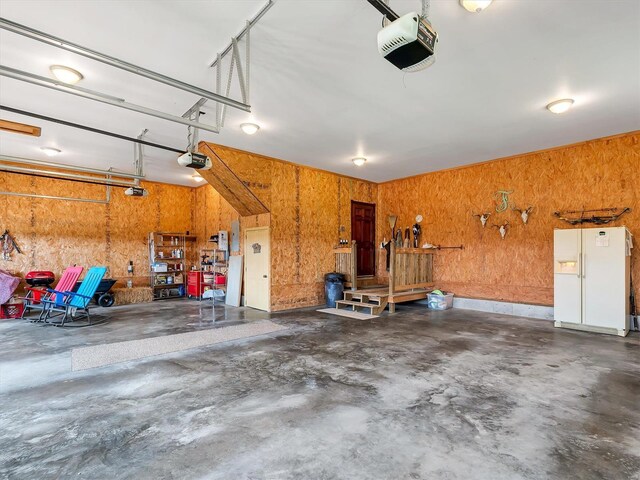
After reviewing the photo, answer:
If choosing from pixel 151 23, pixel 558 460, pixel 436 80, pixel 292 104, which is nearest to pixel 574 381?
pixel 558 460

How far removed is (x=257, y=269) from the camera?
787 cm

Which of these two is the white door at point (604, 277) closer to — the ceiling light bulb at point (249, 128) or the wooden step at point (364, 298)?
the wooden step at point (364, 298)

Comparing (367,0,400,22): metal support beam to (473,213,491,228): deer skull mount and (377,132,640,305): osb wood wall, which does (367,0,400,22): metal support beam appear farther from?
(473,213,491,228): deer skull mount

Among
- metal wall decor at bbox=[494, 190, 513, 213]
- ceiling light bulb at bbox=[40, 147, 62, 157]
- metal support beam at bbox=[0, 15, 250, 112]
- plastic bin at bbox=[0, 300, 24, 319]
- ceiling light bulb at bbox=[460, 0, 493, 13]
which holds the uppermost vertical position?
ceiling light bulb at bbox=[460, 0, 493, 13]

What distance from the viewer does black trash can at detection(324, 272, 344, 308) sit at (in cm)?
808

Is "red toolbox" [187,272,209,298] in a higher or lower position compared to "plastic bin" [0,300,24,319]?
higher

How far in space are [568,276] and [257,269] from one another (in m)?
6.24

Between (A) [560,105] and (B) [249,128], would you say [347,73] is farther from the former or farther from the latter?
(A) [560,105]

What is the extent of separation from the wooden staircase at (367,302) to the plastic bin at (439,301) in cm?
123

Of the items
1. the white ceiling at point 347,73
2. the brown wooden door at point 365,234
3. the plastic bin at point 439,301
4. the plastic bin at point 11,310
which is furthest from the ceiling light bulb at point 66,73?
the plastic bin at point 439,301

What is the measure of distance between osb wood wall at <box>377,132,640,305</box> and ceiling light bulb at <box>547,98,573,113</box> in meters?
2.31

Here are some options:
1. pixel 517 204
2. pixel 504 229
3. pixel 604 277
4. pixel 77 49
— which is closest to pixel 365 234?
pixel 504 229

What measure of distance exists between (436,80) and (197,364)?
455cm

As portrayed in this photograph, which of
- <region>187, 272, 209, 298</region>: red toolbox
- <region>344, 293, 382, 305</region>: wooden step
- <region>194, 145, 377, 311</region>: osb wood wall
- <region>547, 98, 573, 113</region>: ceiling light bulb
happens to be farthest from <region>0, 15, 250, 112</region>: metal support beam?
<region>187, 272, 209, 298</region>: red toolbox
